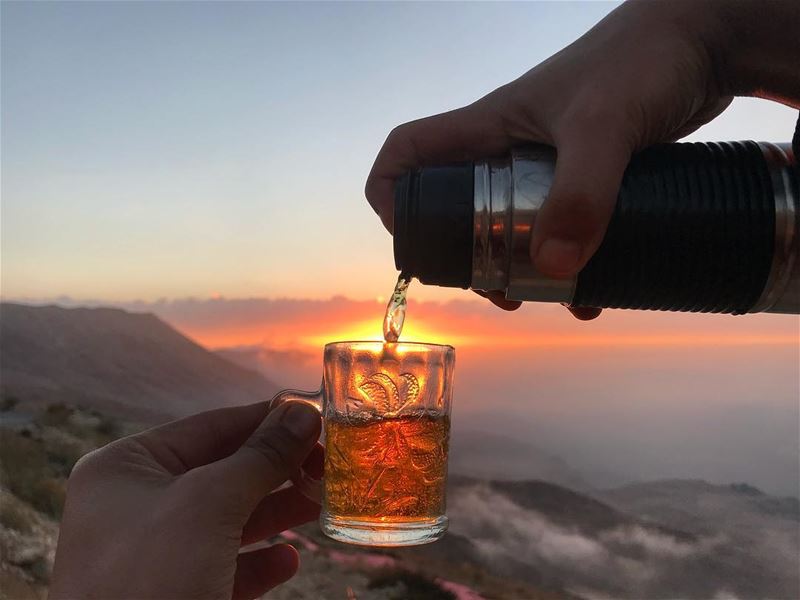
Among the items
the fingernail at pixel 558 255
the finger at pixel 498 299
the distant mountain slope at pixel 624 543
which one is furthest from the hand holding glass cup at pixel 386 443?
the distant mountain slope at pixel 624 543

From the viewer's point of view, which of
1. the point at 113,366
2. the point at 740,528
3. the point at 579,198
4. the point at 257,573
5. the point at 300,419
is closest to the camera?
the point at 579,198

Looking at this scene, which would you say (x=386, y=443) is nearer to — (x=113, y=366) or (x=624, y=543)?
(x=624, y=543)

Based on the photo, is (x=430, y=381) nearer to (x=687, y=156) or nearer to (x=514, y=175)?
(x=514, y=175)

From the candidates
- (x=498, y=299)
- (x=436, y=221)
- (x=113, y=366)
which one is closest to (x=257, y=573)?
(x=498, y=299)

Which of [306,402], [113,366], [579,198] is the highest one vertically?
[579,198]

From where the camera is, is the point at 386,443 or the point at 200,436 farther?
the point at 200,436

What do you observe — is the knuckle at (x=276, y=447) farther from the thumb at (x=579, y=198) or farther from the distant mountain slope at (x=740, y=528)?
the distant mountain slope at (x=740, y=528)

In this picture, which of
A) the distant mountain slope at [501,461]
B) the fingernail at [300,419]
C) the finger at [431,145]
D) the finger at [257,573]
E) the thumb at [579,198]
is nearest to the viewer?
the thumb at [579,198]
